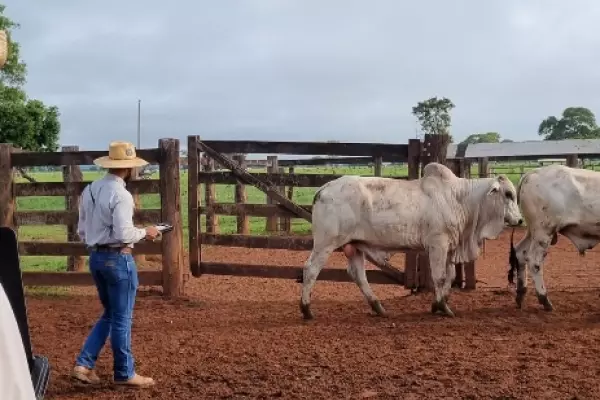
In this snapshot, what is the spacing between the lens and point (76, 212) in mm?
9352

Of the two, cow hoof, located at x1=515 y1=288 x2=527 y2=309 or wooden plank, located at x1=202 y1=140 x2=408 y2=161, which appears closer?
cow hoof, located at x1=515 y1=288 x2=527 y2=309

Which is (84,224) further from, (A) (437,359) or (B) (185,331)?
(A) (437,359)

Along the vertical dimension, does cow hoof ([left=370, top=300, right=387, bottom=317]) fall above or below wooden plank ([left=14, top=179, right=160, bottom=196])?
below

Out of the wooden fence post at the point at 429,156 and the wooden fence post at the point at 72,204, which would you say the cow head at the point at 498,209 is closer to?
the wooden fence post at the point at 429,156

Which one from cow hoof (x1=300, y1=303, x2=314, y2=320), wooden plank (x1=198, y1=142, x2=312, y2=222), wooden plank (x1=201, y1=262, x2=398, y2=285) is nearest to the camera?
cow hoof (x1=300, y1=303, x2=314, y2=320)

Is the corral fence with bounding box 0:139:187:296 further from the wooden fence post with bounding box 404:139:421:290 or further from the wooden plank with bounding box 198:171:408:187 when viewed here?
the wooden fence post with bounding box 404:139:421:290

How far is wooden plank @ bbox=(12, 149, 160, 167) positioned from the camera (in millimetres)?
9234

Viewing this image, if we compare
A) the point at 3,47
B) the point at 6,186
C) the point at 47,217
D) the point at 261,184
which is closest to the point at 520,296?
the point at 261,184

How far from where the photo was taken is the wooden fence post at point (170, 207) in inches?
358

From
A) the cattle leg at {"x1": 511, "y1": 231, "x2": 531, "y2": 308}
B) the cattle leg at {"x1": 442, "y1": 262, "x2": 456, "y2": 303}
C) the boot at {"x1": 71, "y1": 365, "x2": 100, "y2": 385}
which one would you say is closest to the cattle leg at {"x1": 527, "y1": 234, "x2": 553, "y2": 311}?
the cattle leg at {"x1": 511, "y1": 231, "x2": 531, "y2": 308}

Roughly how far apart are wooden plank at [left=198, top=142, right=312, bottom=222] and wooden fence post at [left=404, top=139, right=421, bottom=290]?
4.53 feet

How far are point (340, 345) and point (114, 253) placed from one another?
2436 millimetres

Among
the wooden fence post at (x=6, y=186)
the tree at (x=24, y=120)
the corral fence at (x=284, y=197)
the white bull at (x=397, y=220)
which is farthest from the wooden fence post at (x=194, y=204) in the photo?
the tree at (x=24, y=120)

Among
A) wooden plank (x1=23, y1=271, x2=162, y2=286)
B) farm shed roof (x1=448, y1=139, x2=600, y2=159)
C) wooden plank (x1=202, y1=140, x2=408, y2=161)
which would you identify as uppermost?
Answer: farm shed roof (x1=448, y1=139, x2=600, y2=159)
